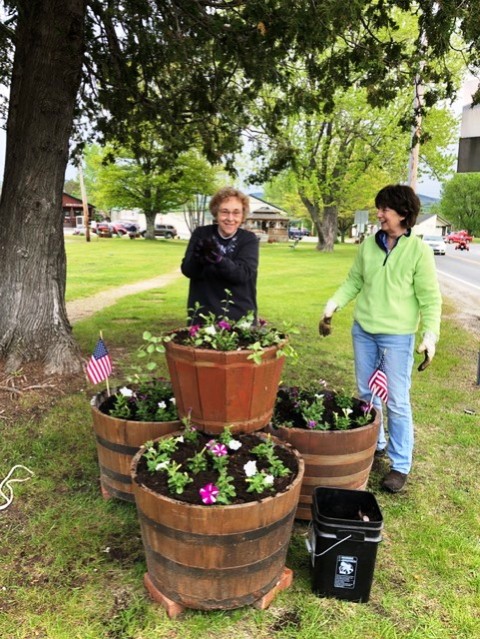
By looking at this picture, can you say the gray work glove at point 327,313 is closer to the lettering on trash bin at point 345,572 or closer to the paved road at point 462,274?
the lettering on trash bin at point 345,572

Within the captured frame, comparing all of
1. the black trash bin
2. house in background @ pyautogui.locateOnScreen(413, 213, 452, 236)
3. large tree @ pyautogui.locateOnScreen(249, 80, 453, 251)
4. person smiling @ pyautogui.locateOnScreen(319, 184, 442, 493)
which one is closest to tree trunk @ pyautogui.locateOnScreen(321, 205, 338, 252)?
large tree @ pyautogui.locateOnScreen(249, 80, 453, 251)

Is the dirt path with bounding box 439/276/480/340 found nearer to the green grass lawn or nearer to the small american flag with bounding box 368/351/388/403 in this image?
the green grass lawn

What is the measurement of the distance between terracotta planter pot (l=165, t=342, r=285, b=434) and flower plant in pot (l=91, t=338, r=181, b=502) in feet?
1.02

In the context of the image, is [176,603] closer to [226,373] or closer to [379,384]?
[226,373]

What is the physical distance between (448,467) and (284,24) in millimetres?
4350

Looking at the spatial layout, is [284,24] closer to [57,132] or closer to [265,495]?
[57,132]

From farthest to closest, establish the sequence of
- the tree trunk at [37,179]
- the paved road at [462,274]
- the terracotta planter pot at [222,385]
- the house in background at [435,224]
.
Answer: the house in background at [435,224] < the paved road at [462,274] < the tree trunk at [37,179] < the terracotta planter pot at [222,385]

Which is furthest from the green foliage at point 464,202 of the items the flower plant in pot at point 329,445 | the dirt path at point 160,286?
the flower plant in pot at point 329,445

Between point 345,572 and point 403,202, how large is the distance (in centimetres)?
218

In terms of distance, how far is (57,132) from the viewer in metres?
5.01

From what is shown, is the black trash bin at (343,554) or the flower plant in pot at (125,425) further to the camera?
the flower plant in pot at (125,425)

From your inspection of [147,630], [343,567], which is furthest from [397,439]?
[147,630]

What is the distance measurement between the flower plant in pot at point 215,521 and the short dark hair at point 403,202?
1.73m

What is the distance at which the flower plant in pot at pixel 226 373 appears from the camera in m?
2.45
